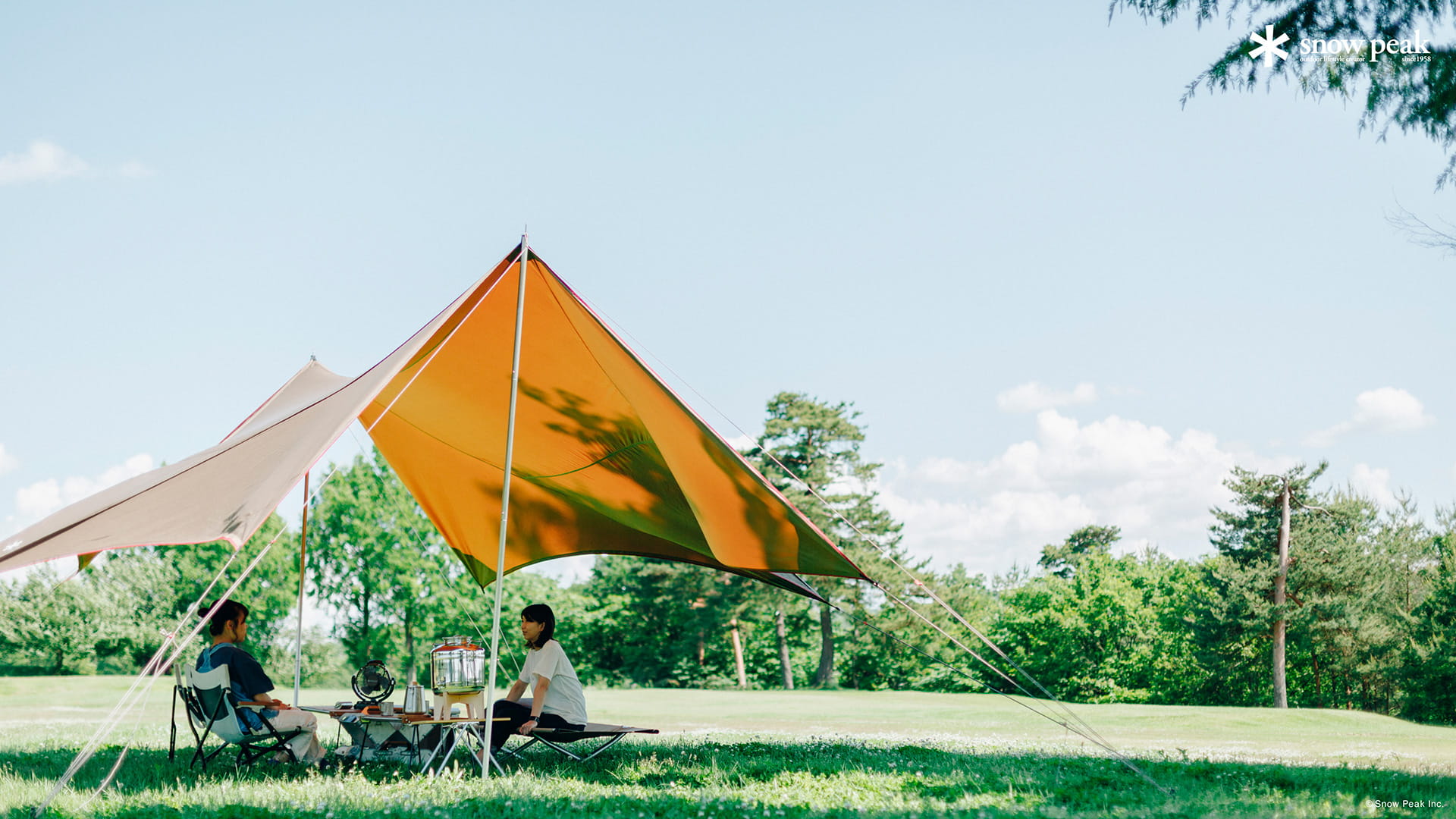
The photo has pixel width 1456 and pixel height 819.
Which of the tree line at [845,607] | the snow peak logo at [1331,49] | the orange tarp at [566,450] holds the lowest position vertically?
the tree line at [845,607]

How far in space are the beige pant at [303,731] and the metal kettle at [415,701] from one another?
0.55 m

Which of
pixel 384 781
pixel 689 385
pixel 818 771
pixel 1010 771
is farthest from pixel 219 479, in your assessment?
pixel 1010 771

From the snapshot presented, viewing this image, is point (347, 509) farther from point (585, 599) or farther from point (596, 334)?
point (596, 334)

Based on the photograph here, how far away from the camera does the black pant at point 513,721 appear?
5.76 metres

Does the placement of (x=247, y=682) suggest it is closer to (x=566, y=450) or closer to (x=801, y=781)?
(x=566, y=450)

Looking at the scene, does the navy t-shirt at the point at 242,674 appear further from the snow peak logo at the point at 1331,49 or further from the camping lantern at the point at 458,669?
the snow peak logo at the point at 1331,49

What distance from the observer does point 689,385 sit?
19.7ft

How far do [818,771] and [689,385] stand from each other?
2391 mm

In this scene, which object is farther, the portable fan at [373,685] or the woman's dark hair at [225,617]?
the portable fan at [373,685]

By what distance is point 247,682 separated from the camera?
526 cm

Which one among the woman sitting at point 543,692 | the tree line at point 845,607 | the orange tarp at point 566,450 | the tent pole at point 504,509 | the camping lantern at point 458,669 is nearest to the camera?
the tent pole at point 504,509

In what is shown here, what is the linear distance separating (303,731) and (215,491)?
1.62m

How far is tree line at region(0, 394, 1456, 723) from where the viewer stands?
23062 millimetres

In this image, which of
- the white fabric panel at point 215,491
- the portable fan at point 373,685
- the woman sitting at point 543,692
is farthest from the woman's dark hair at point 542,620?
the white fabric panel at point 215,491
